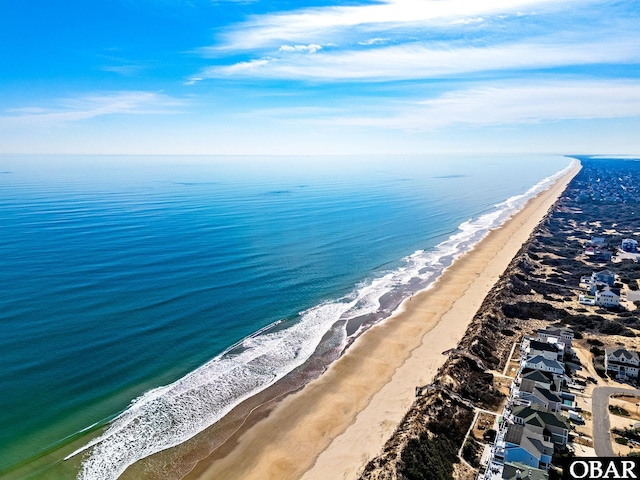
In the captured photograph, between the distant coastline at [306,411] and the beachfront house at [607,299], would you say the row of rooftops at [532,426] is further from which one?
the beachfront house at [607,299]

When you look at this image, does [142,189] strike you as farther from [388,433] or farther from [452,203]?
[388,433]

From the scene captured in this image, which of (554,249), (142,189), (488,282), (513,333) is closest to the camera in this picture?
(513,333)

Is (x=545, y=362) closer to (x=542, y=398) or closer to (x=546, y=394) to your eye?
(x=546, y=394)

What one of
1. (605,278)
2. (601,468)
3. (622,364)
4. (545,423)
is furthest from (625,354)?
(605,278)

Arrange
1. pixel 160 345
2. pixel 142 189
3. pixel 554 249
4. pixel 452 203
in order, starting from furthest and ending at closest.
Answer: pixel 142 189 → pixel 452 203 → pixel 554 249 → pixel 160 345

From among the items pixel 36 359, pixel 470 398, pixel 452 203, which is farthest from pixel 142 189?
pixel 470 398

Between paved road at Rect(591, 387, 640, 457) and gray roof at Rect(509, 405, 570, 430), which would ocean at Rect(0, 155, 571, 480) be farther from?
paved road at Rect(591, 387, 640, 457)
